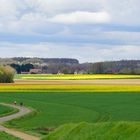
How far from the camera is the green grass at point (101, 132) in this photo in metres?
20.9

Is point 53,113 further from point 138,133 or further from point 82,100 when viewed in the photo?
point 138,133

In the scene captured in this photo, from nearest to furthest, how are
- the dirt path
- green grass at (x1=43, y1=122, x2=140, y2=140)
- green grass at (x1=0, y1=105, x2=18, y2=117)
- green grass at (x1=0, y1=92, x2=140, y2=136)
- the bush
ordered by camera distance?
green grass at (x1=43, y1=122, x2=140, y2=140), the dirt path, green grass at (x1=0, y1=92, x2=140, y2=136), green grass at (x1=0, y1=105, x2=18, y2=117), the bush

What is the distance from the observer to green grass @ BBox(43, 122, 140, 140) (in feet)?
68.5

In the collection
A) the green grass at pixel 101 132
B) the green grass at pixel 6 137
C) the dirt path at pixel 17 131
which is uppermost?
the green grass at pixel 101 132

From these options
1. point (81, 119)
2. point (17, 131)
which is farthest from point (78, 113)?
point (17, 131)

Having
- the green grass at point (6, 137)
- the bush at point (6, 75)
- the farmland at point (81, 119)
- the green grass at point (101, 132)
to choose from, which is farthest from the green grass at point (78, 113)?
the bush at point (6, 75)

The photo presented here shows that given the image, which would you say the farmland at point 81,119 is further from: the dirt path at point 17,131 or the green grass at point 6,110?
the green grass at point 6,110

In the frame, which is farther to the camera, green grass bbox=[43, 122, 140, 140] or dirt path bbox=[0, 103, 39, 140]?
dirt path bbox=[0, 103, 39, 140]

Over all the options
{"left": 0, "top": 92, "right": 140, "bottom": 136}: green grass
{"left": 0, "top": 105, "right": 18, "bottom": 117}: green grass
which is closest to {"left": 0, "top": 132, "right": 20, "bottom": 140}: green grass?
{"left": 0, "top": 92, "right": 140, "bottom": 136}: green grass

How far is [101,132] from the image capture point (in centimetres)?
2222

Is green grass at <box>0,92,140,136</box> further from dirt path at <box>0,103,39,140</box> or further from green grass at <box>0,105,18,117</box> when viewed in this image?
green grass at <box>0,105,18,117</box>

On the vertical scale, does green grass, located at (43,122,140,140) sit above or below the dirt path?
above

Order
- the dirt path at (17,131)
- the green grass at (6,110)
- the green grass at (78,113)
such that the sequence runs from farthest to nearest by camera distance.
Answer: the green grass at (6,110), the green grass at (78,113), the dirt path at (17,131)

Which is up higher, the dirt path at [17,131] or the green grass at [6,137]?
the green grass at [6,137]
